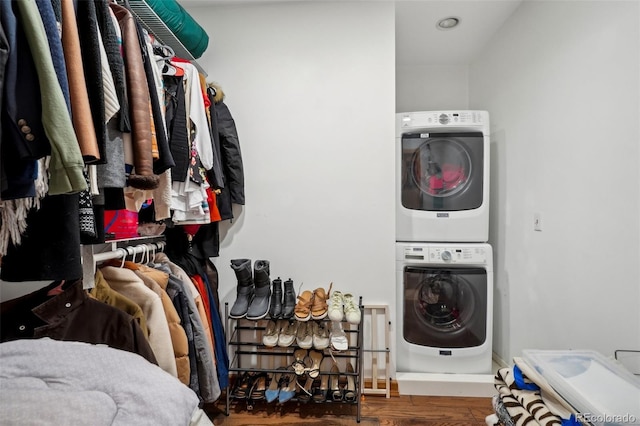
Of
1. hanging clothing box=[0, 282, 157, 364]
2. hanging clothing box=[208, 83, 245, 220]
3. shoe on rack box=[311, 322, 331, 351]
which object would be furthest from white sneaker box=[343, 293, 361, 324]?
hanging clothing box=[0, 282, 157, 364]

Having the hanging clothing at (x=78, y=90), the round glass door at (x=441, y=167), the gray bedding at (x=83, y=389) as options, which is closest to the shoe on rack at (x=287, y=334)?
the gray bedding at (x=83, y=389)

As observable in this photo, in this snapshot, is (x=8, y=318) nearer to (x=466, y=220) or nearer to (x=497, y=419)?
(x=497, y=419)

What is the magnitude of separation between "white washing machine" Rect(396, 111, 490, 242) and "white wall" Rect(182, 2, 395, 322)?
0.17 m

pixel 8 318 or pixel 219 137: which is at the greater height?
pixel 219 137

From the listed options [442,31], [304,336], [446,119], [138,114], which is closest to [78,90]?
[138,114]

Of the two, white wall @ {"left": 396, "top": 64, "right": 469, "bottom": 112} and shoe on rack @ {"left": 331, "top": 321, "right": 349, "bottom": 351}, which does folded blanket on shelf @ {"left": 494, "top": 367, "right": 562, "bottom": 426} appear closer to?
shoe on rack @ {"left": 331, "top": 321, "right": 349, "bottom": 351}

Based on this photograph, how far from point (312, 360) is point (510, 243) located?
59.2 inches

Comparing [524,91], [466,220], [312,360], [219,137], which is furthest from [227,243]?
[524,91]

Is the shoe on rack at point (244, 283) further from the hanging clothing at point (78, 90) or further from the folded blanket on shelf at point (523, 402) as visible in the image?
the folded blanket on shelf at point (523, 402)

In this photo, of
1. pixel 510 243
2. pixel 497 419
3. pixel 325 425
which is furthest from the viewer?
pixel 510 243

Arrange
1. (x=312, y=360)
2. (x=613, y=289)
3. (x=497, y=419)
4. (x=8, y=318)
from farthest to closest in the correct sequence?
(x=312, y=360) → (x=613, y=289) → (x=497, y=419) → (x=8, y=318)

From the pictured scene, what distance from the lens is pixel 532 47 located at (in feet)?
6.16

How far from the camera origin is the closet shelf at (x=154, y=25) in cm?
137

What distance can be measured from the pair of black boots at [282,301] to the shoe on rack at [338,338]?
0.26m
